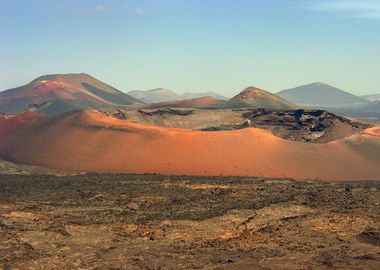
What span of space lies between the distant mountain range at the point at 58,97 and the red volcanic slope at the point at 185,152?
65.4 m

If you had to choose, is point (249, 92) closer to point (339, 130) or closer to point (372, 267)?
point (339, 130)

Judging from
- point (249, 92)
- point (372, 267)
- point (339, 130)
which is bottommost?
point (372, 267)

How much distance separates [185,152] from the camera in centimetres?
4328

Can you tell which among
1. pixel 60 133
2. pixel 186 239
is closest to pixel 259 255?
pixel 186 239

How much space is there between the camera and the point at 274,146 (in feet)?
146

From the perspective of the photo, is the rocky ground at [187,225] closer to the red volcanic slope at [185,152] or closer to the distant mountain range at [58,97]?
the red volcanic slope at [185,152]

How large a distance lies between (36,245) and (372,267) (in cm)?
1235

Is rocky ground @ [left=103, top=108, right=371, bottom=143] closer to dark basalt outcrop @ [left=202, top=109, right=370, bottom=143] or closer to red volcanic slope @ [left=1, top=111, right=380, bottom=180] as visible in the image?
dark basalt outcrop @ [left=202, top=109, right=370, bottom=143]

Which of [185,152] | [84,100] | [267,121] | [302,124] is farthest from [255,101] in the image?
[185,152]

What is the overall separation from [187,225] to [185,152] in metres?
21.2

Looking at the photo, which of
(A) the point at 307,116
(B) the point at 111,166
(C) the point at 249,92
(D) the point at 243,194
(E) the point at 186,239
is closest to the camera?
(E) the point at 186,239

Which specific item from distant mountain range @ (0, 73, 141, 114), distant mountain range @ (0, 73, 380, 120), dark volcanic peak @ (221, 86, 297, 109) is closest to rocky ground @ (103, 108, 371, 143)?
distant mountain range @ (0, 73, 380, 120)

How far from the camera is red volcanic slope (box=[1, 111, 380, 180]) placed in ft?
131

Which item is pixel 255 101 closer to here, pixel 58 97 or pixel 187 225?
pixel 58 97
